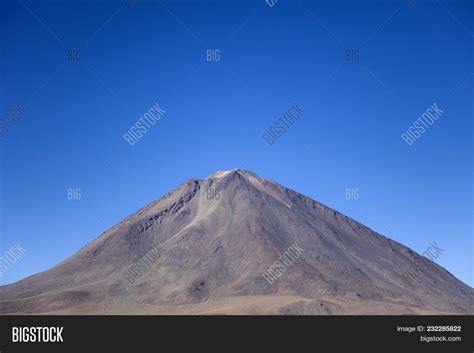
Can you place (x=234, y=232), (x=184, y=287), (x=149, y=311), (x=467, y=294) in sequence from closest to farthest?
(x=149, y=311), (x=184, y=287), (x=234, y=232), (x=467, y=294)

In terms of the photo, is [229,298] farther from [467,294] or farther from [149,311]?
[467,294]
